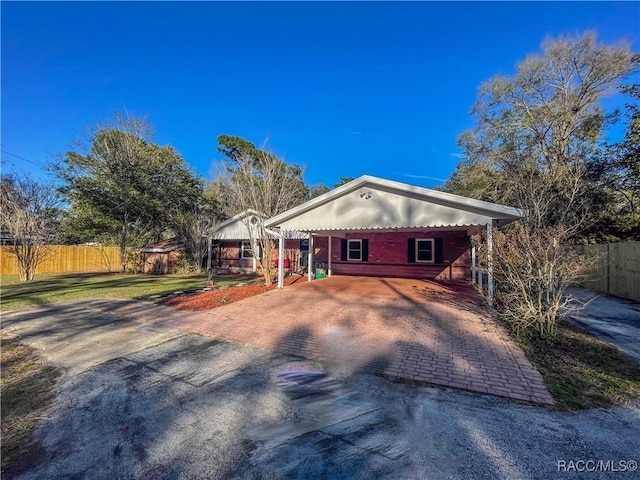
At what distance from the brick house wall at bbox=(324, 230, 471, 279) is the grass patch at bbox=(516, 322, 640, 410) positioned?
8367mm

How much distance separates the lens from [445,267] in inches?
573

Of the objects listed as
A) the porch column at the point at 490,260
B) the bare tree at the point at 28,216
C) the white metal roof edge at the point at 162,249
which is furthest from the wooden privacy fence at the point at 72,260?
the porch column at the point at 490,260

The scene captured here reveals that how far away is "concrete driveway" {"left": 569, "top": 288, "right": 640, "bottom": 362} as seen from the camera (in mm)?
5785

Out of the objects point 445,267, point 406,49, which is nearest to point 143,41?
point 406,49

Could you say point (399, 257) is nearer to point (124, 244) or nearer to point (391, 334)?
point (391, 334)

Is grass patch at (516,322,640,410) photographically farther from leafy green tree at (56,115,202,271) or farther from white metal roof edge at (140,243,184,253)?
leafy green tree at (56,115,202,271)

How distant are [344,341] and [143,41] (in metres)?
14.6

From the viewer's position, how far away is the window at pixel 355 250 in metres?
16.4

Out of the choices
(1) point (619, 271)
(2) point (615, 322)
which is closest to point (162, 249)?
(2) point (615, 322)

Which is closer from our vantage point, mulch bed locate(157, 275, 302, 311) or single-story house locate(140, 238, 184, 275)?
mulch bed locate(157, 275, 302, 311)

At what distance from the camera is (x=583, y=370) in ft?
14.2

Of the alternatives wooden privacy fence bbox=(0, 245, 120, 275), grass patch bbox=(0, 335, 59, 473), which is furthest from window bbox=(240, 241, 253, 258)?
grass patch bbox=(0, 335, 59, 473)

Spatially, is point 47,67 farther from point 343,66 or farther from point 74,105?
point 343,66

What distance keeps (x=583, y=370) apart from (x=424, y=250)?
10855 millimetres
